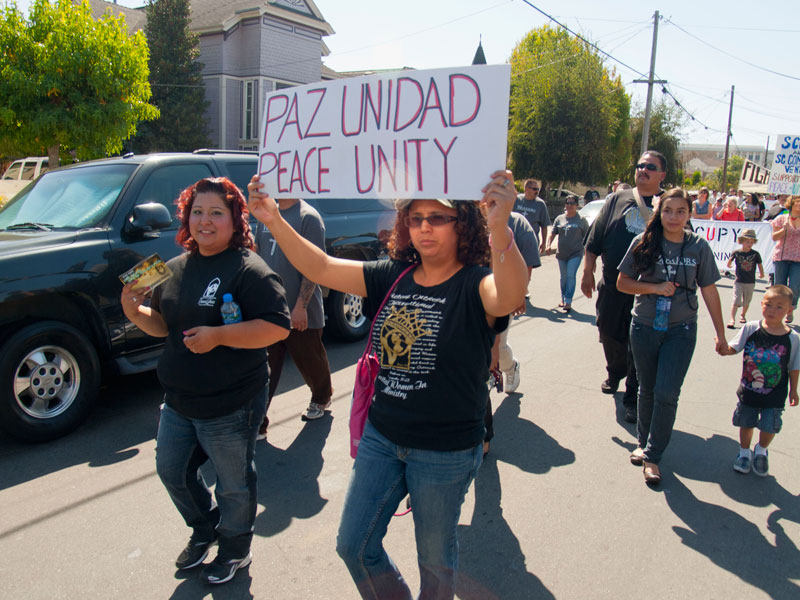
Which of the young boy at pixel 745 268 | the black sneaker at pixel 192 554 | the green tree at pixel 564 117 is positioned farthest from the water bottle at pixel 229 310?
the green tree at pixel 564 117

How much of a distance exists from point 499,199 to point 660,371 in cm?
255

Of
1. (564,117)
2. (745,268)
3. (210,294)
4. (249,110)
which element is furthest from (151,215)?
(564,117)

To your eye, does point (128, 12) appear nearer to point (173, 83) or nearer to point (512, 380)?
point (173, 83)

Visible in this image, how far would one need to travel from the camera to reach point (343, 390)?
5645mm

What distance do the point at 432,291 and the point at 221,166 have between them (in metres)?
4.28

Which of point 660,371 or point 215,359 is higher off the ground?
point 215,359

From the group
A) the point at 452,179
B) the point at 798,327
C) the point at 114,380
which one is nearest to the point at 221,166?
the point at 114,380

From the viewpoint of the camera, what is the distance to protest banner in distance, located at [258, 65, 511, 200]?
218 centimetres

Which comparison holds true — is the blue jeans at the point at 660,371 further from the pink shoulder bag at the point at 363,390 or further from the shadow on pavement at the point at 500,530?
the pink shoulder bag at the point at 363,390

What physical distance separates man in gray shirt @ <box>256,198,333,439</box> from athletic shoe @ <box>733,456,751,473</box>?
2.96 m

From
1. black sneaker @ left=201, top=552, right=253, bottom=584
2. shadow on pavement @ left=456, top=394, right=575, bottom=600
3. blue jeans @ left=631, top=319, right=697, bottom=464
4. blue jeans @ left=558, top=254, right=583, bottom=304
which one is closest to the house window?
blue jeans @ left=558, top=254, right=583, bottom=304

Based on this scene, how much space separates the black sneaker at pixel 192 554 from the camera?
9.81ft

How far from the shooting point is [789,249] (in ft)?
26.6

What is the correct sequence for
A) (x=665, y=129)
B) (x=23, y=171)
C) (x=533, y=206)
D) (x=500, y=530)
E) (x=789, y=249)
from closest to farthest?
1. (x=500, y=530)
2. (x=789, y=249)
3. (x=533, y=206)
4. (x=23, y=171)
5. (x=665, y=129)
